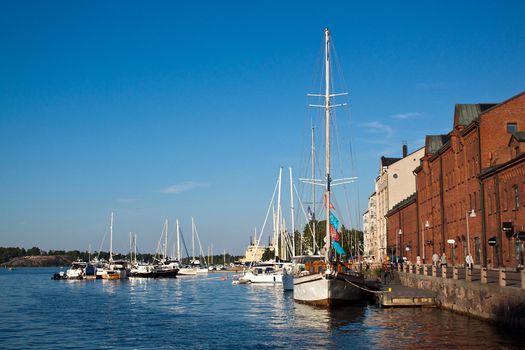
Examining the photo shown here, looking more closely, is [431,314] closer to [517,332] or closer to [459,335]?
[459,335]

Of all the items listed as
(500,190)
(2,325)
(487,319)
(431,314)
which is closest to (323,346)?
(487,319)

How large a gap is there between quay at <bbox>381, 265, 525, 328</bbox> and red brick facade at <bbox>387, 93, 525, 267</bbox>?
5.48 meters

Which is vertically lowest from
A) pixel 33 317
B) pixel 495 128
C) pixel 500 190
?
pixel 33 317

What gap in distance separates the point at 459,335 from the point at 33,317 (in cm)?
Answer: 3455

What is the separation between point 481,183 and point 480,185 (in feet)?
0.87

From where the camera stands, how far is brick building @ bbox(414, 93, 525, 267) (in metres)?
52.9

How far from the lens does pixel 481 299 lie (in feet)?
117

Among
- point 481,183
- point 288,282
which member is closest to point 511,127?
point 481,183

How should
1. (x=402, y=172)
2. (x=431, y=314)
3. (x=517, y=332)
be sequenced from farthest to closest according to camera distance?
(x=402, y=172) < (x=431, y=314) < (x=517, y=332)

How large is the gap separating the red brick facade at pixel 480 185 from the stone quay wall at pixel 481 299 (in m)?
6.84

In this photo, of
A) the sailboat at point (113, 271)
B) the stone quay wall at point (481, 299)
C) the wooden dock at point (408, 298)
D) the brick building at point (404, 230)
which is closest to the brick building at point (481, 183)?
the wooden dock at point (408, 298)

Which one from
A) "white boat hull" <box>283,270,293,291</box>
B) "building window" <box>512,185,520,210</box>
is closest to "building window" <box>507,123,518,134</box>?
"building window" <box>512,185,520,210</box>

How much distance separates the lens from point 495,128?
59812 millimetres

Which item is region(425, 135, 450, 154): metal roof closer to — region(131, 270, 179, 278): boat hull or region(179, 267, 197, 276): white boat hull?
region(131, 270, 179, 278): boat hull
